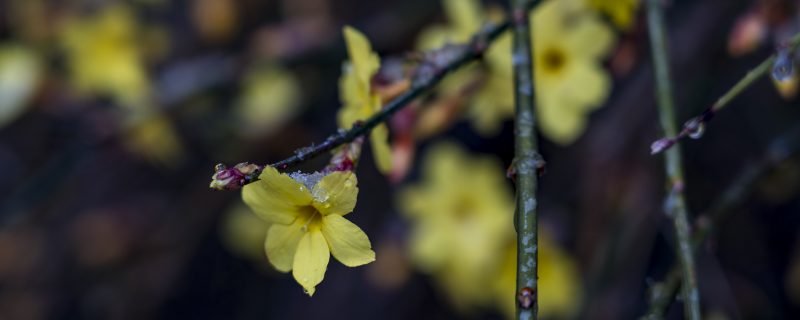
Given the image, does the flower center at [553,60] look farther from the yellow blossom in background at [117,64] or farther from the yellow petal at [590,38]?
the yellow blossom in background at [117,64]

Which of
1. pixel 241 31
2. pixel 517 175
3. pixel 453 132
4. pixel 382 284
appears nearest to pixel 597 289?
pixel 382 284

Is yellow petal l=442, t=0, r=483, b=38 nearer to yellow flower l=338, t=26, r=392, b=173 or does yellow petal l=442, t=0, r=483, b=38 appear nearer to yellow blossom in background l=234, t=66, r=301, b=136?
yellow flower l=338, t=26, r=392, b=173

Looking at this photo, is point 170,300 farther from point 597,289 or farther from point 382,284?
point 597,289

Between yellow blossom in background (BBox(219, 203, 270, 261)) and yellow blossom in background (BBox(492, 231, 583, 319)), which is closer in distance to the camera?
yellow blossom in background (BBox(492, 231, 583, 319))

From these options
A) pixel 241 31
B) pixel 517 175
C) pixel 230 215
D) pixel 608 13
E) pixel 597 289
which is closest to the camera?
pixel 517 175

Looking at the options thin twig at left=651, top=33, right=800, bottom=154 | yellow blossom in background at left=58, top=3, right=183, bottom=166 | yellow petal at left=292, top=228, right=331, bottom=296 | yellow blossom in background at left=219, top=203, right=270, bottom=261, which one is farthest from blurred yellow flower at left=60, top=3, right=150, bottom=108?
thin twig at left=651, top=33, right=800, bottom=154

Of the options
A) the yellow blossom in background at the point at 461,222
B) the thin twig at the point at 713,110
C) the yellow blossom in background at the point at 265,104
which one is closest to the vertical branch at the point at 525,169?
the thin twig at the point at 713,110

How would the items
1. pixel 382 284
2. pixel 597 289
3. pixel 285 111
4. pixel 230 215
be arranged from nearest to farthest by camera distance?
pixel 597 289, pixel 382 284, pixel 285 111, pixel 230 215
